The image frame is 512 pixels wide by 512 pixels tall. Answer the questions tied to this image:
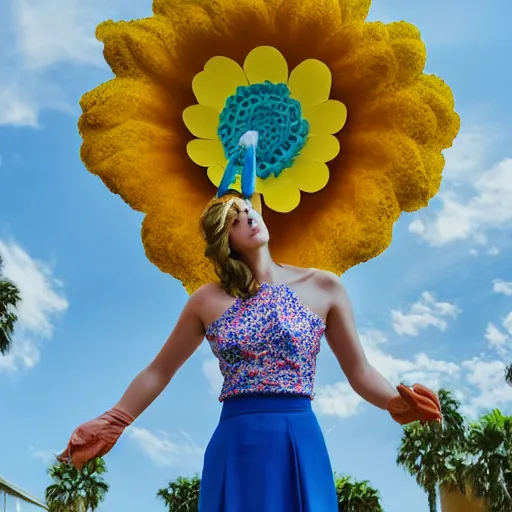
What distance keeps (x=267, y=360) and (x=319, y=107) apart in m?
1.33

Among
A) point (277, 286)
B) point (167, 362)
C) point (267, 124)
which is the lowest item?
point (167, 362)

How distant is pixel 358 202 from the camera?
3.44 m

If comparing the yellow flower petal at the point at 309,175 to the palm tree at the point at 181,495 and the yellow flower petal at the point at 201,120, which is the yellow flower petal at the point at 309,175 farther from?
the palm tree at the point at 181,495

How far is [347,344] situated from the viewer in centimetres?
307

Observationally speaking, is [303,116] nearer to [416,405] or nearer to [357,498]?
→ [416,405]

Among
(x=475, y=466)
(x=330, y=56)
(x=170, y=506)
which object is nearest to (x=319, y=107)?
(x=330, y=56)

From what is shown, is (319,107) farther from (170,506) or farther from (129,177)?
(170,506)

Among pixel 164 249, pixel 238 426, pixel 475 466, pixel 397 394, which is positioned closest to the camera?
pixel 238 426

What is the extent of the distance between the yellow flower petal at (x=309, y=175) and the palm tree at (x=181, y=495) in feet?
62.0

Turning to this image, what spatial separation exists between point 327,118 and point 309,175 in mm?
274

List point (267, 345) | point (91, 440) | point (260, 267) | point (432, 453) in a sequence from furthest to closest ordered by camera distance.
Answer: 1. point (432, 453)
2. point (260, 267)
3. point (91, 440)
4. point (267, 345)

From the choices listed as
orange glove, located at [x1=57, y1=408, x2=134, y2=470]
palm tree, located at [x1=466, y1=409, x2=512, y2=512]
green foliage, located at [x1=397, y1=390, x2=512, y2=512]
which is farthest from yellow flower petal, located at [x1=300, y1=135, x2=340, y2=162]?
palm tree, located at [x1=466, y1=409, x2=512, y2=512]

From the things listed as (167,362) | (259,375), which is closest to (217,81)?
(167,362)

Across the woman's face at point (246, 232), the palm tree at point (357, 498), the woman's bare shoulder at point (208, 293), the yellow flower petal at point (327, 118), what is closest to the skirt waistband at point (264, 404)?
the woman's bare shoulder at point (208, 293)
